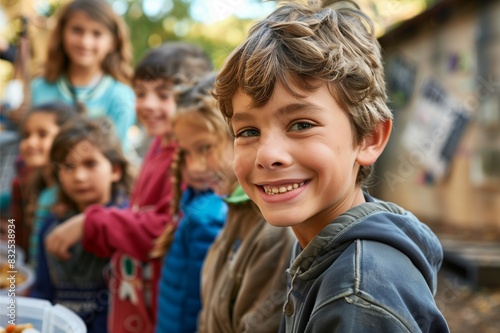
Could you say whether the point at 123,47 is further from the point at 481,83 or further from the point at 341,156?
the point at 481,83

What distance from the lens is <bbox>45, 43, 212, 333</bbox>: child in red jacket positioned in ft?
7.80

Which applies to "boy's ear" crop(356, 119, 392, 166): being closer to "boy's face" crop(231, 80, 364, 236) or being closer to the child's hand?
"boy's face" crop(231, 80, 364, 236)

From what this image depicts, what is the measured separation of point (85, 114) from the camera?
3.33 m

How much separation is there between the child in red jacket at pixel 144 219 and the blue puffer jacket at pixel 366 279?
1.23m

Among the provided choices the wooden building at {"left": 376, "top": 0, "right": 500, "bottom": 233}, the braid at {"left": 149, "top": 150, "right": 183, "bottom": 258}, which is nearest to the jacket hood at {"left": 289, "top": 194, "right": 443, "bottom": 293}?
the braid at {"left": 149, "top": 150, "right": 183, "bottom": 258}

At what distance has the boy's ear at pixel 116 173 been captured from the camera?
2908 millimetres

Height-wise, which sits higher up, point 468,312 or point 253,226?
point 253,226

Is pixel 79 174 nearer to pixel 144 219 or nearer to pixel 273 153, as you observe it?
pixel 144 219

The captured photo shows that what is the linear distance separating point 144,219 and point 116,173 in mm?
610

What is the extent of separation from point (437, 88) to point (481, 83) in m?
1.18

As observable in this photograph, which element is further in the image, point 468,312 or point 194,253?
point 468,312

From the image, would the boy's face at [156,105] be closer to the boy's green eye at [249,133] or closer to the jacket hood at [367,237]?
the boy's green eye at [249,133]

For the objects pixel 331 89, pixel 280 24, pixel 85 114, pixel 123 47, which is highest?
pixel 280 24

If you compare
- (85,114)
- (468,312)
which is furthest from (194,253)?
(468,312)
